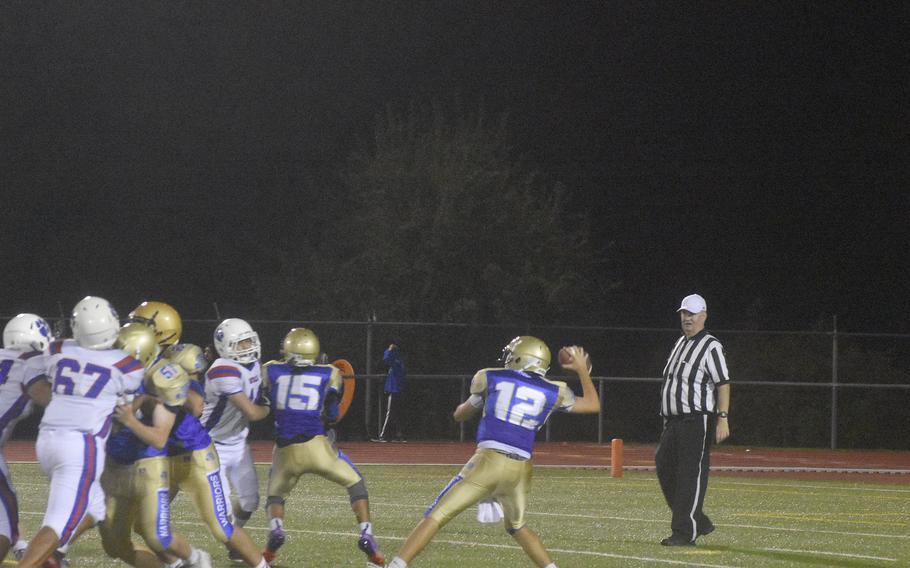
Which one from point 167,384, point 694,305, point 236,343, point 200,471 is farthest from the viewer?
point 694,305

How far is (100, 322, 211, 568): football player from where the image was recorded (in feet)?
21.5

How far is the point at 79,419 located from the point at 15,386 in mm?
1009

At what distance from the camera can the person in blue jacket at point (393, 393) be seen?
65.0ft

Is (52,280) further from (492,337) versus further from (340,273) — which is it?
(492,337)

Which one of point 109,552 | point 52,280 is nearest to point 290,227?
point 52,280

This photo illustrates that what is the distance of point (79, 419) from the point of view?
6.27 metres

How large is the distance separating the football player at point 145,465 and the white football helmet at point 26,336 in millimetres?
704

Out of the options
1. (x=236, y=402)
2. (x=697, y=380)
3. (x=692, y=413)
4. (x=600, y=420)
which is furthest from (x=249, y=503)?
(x=600, y=420)

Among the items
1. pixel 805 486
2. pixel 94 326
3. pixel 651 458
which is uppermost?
pixel 94 326

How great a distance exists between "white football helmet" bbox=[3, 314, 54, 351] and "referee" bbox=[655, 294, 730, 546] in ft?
14.3

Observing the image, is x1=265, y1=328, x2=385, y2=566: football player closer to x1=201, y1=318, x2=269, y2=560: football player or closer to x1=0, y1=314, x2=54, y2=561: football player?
x1=201, y1=318, x2=269, y2=560: football player

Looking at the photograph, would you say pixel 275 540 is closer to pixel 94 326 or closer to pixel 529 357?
pixel 529 357

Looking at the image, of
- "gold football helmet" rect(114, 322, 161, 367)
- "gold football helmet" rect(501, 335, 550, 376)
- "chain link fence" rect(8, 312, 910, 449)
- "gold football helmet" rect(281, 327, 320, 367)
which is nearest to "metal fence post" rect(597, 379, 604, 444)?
"chain link fence" rect(8, 312, 910, 449)

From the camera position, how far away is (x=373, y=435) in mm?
20547
